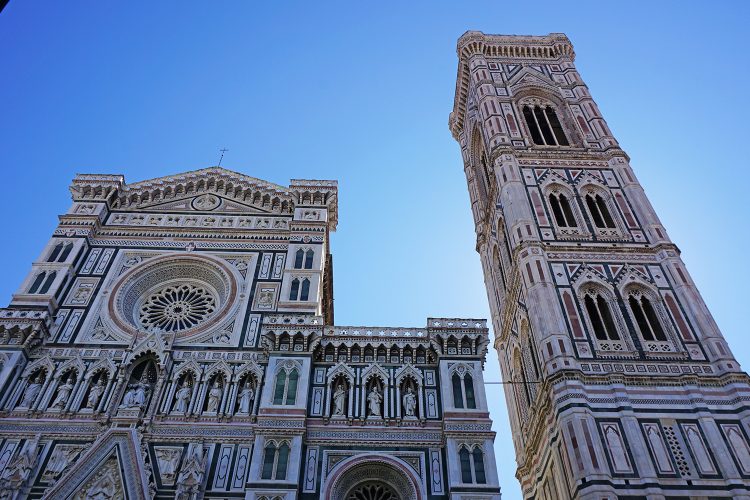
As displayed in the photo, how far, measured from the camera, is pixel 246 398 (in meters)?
16.9

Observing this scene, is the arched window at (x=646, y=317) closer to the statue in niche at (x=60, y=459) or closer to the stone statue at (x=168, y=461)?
the stone statue at (x=168, y=461)

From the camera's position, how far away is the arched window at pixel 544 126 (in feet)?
88.0

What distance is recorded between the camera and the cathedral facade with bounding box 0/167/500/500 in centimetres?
1509

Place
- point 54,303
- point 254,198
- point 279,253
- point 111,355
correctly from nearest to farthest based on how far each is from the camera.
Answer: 1. point 111,355
2. point 54,303
3. point 279,253
4. point 254,198

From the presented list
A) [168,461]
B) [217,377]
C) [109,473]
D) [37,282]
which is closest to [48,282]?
[37,282]

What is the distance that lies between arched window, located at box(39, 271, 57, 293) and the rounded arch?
1012cm

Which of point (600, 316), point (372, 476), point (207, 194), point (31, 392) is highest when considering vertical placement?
point (207, 194)

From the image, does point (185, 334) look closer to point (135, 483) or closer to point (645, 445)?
point (135, 483)

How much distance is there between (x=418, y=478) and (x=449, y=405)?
6.60 feet

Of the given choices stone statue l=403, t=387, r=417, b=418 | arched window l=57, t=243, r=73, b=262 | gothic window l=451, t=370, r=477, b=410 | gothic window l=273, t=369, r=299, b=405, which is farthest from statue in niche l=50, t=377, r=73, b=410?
gothic window l=451, t=370, r=477, b=410

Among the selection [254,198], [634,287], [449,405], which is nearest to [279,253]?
[254,198]

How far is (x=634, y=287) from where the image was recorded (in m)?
20.0

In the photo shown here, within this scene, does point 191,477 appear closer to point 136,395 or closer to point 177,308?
point 136,395

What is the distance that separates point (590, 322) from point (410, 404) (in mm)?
5850
